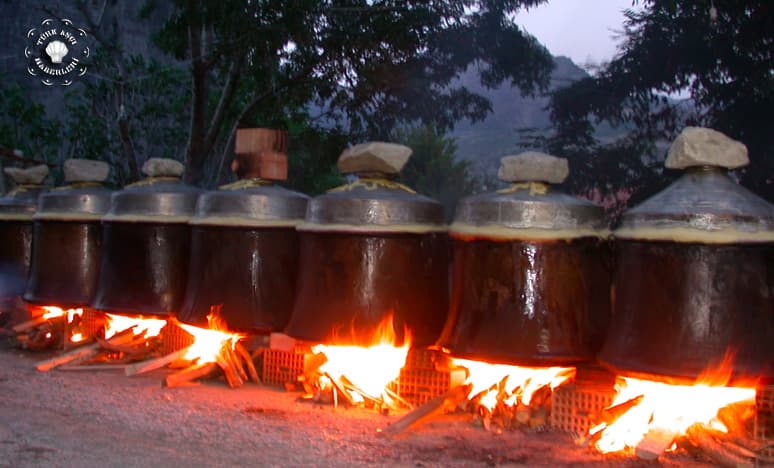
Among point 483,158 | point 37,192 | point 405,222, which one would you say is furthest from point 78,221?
point 483,158

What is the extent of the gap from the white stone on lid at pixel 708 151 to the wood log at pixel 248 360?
3.43m

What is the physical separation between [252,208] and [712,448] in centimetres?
357

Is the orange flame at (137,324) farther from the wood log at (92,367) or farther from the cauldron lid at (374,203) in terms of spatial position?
the cauldron lid at (374,203)

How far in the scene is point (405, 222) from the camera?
18.0 ft

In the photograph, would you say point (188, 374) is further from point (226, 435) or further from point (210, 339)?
point (226, 435)

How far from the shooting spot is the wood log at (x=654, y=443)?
3.98 m

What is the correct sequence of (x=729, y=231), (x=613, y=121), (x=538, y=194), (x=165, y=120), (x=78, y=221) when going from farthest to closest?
(x=165, y=120) → (x=613, y=121) → (x=78, y=221) → (x=538, y=194) → (x=729, y=231)

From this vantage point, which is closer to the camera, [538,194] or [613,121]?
[538,194]

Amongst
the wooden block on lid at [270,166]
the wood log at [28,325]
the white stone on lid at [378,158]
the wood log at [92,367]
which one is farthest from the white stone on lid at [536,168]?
the wood log at [28,325]

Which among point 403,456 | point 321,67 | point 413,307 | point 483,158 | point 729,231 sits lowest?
point 403,456

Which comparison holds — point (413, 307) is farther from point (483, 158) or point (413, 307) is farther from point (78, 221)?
point (483, 158)

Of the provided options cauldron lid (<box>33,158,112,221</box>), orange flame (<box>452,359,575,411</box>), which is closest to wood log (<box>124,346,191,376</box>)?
cauldron lid (<box>33,158,112,221</box>)

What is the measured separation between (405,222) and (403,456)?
1685 millimetres

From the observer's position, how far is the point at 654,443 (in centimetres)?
409
